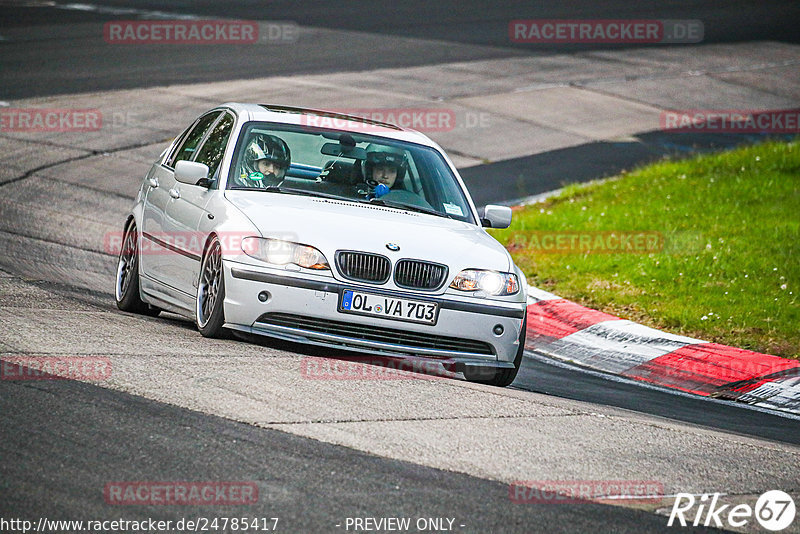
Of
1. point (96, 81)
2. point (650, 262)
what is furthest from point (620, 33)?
point (650, 262)

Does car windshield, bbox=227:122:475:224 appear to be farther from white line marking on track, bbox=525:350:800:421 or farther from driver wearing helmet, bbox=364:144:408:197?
white line marking on track, bbox=525:350:800:421

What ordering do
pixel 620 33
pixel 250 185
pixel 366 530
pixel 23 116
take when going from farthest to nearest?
pixel 620 33 < pixel 23 116 < pixel 250 185 < pixel 366 530

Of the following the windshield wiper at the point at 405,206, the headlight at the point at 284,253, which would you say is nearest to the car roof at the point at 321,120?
the windshield wiper at the point at 405,206

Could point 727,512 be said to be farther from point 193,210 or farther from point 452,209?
point 193,210

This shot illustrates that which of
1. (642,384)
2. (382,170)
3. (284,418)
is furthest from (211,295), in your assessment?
(642,384)

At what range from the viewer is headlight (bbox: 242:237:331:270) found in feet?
23.7

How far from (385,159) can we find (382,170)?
0.10 m

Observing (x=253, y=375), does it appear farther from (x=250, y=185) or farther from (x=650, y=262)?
(x=650, y=262)

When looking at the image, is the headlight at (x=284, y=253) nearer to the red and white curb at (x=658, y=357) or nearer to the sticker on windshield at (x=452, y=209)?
the sticker on windshield at (x=452, y=209)

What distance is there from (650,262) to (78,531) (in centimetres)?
858

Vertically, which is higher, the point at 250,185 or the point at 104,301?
the point at 250,185

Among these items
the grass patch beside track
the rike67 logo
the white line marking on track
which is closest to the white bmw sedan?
the white line marking on track

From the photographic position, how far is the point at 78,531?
168 inches

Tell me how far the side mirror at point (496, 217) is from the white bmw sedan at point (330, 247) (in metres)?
0.01
